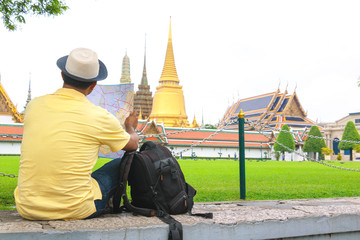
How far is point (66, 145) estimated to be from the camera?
6.91ft

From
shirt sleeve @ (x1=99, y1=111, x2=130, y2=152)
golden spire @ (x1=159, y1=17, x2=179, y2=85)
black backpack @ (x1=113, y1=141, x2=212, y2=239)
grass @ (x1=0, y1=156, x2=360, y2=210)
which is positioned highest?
golden spire @ (x1=159, y1=17, x2=179, y2=85)

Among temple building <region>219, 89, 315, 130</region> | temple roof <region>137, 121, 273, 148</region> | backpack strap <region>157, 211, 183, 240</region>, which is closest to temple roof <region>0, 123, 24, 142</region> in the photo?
temple roof <region>137, 121, 273, 148</region>

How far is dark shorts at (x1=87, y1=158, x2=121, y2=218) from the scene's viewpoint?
7.76 ft

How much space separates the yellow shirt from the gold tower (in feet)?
145

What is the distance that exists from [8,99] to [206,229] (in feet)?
97.2

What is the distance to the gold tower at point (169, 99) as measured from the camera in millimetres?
47344

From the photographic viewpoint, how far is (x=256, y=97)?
161ft

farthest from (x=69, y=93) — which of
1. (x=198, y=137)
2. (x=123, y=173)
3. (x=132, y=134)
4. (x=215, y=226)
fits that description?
(x=198, y=137)

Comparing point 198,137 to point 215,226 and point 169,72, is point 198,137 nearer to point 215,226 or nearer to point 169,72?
point 169,72

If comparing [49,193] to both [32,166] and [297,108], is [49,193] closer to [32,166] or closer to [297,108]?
[32,166]

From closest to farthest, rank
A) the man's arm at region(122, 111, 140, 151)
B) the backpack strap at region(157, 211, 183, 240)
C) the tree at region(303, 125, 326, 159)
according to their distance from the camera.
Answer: the backpack strap at region(157, 211, 183, 240) → the man's arm at region(122, 111, 140, 151) → the tree at region(303, 125, 326, 159)

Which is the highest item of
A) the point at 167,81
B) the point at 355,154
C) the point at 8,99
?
the point at 167,81

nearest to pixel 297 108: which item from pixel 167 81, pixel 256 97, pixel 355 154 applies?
pixel 256 97

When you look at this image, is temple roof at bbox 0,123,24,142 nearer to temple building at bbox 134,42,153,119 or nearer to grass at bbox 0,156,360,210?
grass at bbox 0,156,360,210
